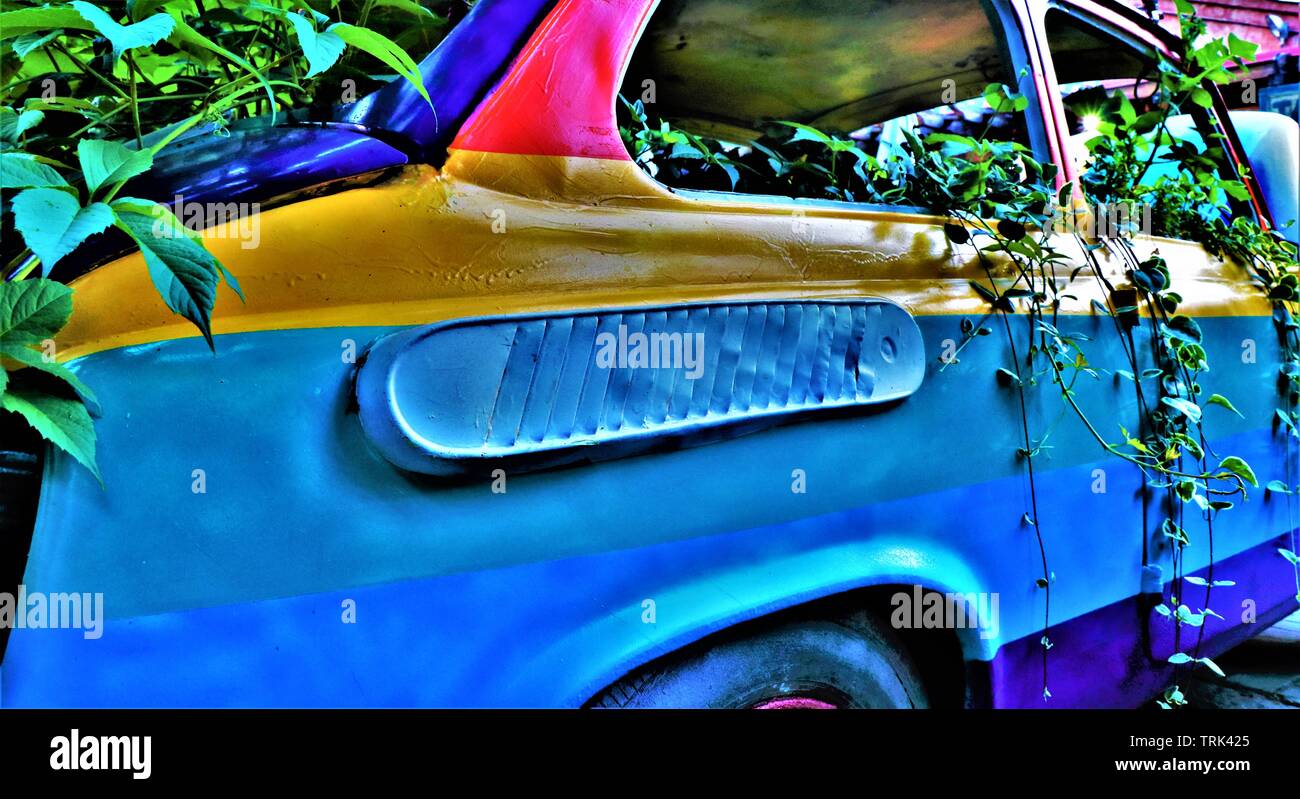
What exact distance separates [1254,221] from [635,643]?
98.3 inches

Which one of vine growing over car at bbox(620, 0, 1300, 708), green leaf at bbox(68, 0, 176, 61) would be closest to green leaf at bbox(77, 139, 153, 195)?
green leaf at bbox(68, 0, 176, 61)

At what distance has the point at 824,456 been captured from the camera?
140 cm

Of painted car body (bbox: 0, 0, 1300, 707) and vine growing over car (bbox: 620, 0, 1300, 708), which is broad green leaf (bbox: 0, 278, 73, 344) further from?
vine growing over car (bbox: 620, 0, 1300, 708)

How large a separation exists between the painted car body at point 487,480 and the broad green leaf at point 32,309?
0.10 feet

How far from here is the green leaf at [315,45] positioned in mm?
1023

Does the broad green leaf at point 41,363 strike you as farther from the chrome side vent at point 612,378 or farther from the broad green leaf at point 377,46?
the broad green leaf at point 377,46

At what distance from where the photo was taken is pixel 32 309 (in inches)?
35.5

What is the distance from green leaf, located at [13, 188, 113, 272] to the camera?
87 cm

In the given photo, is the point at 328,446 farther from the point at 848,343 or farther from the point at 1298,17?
the point at 1298,17

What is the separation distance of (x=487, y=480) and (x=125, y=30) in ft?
2.04

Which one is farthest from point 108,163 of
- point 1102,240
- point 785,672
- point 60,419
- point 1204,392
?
point 1204,392

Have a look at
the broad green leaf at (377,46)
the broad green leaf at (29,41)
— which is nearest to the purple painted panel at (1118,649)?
the broad green leaf at (377,46)
